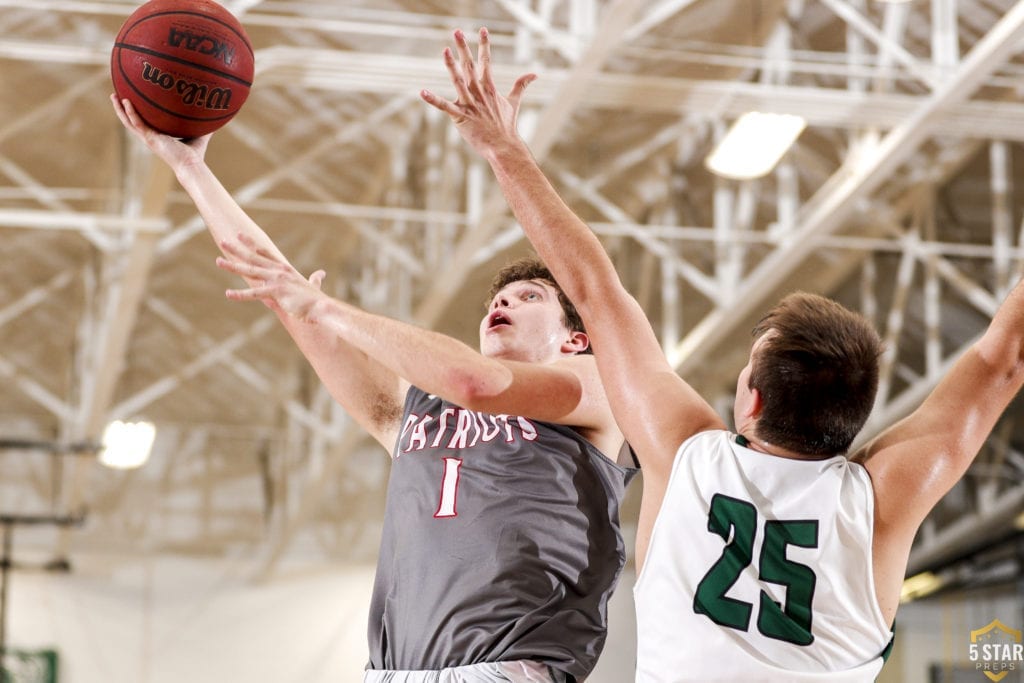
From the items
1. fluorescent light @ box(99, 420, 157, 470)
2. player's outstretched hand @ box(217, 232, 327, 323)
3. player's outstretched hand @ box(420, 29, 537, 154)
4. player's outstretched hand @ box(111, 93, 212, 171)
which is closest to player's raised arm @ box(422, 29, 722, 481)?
player's outstretched hand @ box(420, 29, 537, 154)

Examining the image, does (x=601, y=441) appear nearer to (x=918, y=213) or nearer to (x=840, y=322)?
(x=840, y=322)

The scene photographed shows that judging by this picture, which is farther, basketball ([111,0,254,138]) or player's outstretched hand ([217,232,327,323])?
basketball ([111,0,254,138])

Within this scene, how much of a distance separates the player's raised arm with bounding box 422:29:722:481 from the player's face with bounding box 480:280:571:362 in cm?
48

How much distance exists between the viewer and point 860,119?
336 inches

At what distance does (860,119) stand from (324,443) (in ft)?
30.6

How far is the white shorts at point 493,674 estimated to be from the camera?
2533mm

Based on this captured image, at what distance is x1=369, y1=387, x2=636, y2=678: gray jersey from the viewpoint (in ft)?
8.54

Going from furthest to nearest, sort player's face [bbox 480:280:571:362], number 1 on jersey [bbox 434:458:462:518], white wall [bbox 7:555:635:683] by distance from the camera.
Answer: white wall [bbox 7:555:635:683], player's face [bbox 480:280:571:362], number 1 on jersey [bbox 434:458:462:518]

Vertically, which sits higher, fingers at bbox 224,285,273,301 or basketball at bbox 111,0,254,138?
basketball at bbox 111,0,254,138

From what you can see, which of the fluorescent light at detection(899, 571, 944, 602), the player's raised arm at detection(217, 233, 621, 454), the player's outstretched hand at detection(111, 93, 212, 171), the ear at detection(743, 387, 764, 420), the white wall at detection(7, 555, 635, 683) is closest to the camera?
the ear at detection(743, 387, 764, 420)

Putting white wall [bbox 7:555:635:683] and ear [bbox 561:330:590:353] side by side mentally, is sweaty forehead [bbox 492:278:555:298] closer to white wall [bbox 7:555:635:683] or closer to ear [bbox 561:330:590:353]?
ear [bbox 561:330:590:353]

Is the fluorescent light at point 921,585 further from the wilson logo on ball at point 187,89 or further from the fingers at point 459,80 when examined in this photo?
the fingers at point 459,80

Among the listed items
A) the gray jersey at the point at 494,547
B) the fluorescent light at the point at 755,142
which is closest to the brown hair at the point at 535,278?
the gray jersey at the point at 494,547

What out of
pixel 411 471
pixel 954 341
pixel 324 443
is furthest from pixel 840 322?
pixel 324 443
